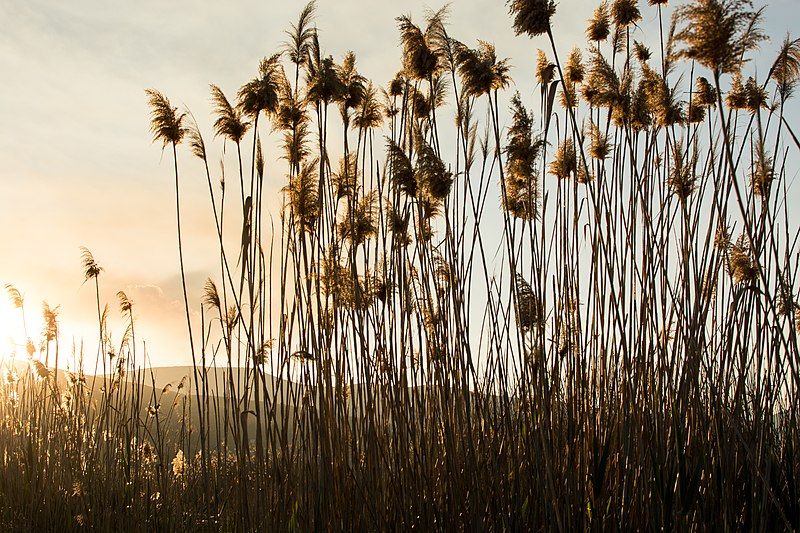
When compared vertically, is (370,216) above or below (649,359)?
above

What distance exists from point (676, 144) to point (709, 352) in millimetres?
899

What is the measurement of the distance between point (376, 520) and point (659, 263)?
1.46 metres

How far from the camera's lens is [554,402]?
276 centimetres

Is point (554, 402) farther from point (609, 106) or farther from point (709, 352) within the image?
point (609, 106)

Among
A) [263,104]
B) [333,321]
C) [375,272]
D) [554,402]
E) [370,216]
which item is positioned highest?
[263,104]

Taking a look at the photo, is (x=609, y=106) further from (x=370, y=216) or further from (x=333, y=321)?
(x=333, y=321)

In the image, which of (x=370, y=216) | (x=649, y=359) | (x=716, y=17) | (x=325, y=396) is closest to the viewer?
(x=716, y=17)

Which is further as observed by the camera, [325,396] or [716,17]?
[325,396]

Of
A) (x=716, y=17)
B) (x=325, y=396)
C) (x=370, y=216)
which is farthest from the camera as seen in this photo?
(x=370, y=216)

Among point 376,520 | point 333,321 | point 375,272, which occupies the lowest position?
point 376,520

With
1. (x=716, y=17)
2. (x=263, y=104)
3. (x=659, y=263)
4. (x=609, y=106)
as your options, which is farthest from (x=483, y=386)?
(x=716, y=17)

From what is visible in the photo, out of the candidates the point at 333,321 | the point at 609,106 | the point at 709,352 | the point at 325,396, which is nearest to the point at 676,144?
the point at 609,106

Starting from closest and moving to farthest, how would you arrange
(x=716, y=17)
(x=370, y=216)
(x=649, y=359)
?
(x=716, y=17) → (x=649, y=359) → (x=370, y=216)

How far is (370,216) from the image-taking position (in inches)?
129
